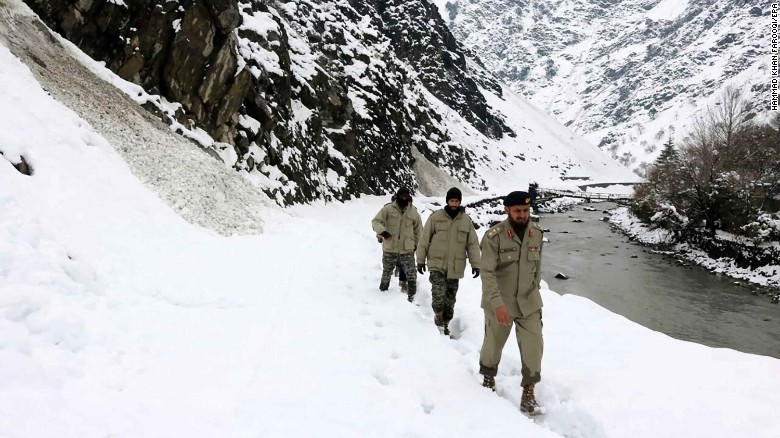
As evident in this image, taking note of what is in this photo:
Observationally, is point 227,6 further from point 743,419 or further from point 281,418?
point 743,419

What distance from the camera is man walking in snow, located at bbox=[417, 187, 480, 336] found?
6086mm

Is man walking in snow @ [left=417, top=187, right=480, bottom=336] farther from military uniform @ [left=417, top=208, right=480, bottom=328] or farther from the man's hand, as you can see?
the man's hand

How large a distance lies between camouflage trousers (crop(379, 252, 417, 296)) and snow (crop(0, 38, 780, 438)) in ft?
1.31

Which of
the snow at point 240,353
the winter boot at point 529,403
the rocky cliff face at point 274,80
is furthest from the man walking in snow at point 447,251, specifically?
the rocky cliff face at point 274,80

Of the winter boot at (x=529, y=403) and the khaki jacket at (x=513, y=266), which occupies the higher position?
the khaki jacket at (x=513, y=266)

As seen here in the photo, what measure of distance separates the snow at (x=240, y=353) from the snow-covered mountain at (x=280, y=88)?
5.76 metres

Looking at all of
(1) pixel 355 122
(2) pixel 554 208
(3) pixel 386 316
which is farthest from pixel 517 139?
(3) pixel 386 316

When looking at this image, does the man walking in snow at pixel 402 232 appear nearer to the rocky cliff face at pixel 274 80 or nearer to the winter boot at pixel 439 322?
the winter boot at pixel 439 322

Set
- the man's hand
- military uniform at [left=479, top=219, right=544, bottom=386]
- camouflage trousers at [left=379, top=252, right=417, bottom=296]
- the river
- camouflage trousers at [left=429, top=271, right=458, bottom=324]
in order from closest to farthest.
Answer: the man's hand < military uniform at [left=479, top=219, right=544, bottom=386] < camouflage trousers at [left=429, top=271, right=458, bottom=324] < camouflage trousers at [left=379, top=252, right=417, bottom=296] < the river

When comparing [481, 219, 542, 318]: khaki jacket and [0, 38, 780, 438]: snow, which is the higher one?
[481, 219, 542, 318]: khaki jacket

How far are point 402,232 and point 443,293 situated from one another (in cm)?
173

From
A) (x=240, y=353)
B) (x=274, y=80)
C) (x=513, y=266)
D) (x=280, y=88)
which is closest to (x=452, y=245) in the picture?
(x=513, y=266)

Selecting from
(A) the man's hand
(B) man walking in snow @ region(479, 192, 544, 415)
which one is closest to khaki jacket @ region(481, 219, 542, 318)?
(B) man walking in snow @ region(479, 192, 544, 415)

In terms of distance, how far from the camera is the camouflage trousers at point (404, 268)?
7621 millimetres
